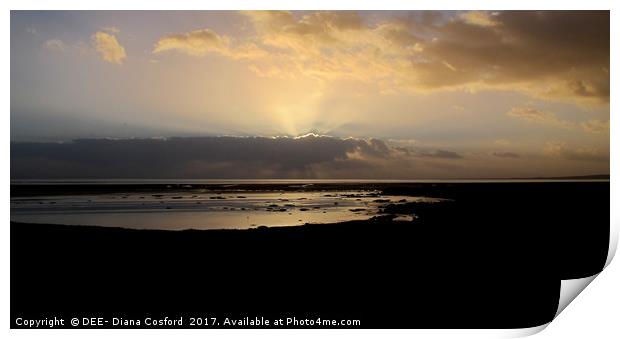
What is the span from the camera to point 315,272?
6.59 m

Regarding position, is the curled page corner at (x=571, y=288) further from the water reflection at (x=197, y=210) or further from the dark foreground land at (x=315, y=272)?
the water reflection at (x=197, y=210)

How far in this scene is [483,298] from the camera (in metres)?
5.68

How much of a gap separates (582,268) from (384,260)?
259cm

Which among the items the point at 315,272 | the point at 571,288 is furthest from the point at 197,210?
the point at 571,288

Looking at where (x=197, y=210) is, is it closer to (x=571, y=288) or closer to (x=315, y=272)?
(x=315, y=272)

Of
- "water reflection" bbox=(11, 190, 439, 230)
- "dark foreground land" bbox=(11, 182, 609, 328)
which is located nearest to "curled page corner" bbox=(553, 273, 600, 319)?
"dark foreground land" bbox=(11, 182, 609, 328)

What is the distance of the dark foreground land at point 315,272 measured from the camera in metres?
5.41

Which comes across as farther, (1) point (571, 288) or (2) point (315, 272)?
(2) point (315, 272)

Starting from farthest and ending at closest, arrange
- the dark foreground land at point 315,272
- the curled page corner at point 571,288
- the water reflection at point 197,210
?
the water reflection at point 197,210 < the dark foreground land at point 315,272 < the curled page corner at point 571,288

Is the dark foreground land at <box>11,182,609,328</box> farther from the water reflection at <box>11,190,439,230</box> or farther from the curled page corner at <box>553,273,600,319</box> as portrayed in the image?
the water reflection at <box>11,190,439,230</box>

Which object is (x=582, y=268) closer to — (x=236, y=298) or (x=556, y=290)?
(x=556, y=290)

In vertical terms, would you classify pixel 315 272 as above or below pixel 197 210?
below

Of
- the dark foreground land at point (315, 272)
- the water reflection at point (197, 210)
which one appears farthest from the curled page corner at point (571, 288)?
the water reflection at point (197, 210)

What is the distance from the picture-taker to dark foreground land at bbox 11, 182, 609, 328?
541cm
